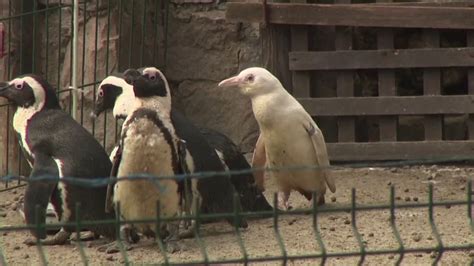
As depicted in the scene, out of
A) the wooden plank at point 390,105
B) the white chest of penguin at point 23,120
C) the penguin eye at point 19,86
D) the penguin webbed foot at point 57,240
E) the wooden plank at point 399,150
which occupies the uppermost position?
the penguin eye at point 19,86

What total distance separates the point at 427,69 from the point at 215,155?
8.36ft

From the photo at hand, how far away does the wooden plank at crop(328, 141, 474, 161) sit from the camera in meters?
10.2

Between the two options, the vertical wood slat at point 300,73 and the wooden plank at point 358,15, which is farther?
the vertical wood slat at point 300,73

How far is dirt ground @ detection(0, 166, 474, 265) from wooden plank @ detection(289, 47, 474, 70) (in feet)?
3.01

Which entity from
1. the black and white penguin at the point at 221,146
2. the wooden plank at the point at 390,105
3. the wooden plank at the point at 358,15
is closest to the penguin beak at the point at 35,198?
the black and white penguin at the point at 221,146

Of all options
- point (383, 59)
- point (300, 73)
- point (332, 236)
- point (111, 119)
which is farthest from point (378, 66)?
point (332, 236)

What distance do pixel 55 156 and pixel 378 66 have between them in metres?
3.14

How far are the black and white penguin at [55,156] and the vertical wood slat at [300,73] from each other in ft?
8.24

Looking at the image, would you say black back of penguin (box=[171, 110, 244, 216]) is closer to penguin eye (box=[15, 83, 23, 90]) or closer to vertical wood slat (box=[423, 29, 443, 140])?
penguin eye (box=[15, 83, 23, 90])

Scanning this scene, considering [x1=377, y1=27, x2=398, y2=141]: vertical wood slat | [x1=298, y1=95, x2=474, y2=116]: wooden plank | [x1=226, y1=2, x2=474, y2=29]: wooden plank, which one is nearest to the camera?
[x1=226, y1=2, x2=474, y2=29]: wooden plank

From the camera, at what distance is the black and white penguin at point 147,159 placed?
776 cm

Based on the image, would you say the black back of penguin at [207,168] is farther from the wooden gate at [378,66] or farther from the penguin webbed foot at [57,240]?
the wooden gate at [378,66]

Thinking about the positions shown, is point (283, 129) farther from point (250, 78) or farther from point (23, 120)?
point (23, 120)

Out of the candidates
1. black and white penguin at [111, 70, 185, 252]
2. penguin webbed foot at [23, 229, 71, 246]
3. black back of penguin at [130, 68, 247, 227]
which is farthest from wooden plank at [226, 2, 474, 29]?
penguin webbed foot at [23, 229, 71, 246]
